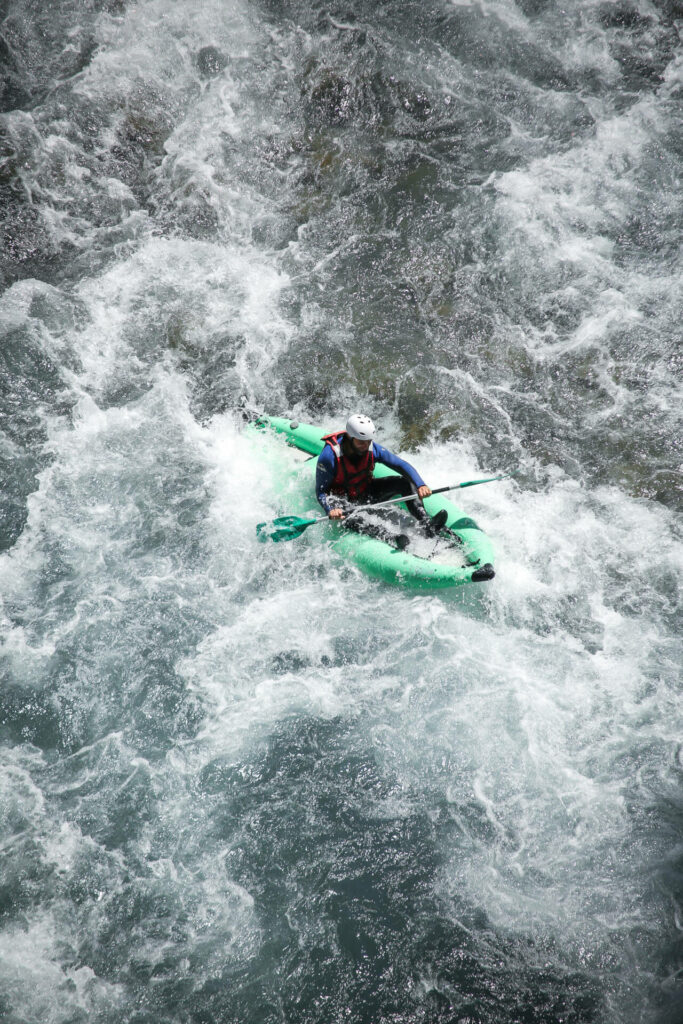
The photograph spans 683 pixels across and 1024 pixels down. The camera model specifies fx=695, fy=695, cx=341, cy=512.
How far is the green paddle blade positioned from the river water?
0.60ft

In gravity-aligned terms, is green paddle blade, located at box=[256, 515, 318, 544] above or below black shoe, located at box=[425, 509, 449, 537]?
below

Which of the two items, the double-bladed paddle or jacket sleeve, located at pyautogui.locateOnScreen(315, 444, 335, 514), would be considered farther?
the double-bladed paddle

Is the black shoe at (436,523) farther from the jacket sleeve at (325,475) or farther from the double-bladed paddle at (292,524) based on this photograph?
the jacket sleeve at (325,475)

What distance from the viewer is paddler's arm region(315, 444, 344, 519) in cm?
588

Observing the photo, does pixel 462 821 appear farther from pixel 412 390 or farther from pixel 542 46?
pixel 542 46

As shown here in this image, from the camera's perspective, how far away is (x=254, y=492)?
6.73 meters

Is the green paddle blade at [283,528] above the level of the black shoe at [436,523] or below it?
below

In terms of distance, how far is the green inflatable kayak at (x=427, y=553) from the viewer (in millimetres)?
5543

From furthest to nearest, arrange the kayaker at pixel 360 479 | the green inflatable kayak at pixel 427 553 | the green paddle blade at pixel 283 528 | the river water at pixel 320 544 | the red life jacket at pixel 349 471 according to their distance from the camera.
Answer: the green paddle blade at pixel 283 528 → the red life jacket at pixel 349 471 → the kayaker at pixel 360 479 → the green inflatable kayak at pixel 427 553 → the river water at pixel 320 544

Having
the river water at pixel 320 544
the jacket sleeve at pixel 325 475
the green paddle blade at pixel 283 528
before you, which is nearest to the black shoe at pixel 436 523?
the river water at pixel 320 544

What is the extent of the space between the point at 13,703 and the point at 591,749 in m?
4.35

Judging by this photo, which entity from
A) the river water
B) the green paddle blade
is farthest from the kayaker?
the river water

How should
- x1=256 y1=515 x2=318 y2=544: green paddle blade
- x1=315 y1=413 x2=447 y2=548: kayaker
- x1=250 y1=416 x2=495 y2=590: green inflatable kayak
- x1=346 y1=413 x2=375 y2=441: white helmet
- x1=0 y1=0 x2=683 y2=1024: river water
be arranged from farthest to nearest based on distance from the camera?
x1=256 y1=515 x2=318 y2=544: green paddle blade < x1=315 y1=413 x2=447 y2=548: kayaker < x1=346 y1=413 x2=375 y2=441: white helmet < x1=250 y1=416 x2=495 y2=590: green inflatable kayak < x1=0 y1=0 x2=683 y2=1024: river water

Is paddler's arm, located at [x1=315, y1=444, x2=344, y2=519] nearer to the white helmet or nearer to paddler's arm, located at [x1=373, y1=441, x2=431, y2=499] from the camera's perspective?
the white helmet
